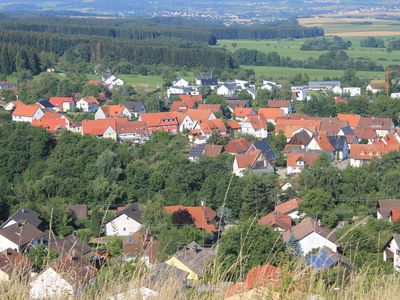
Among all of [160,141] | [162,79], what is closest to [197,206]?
[160,141]

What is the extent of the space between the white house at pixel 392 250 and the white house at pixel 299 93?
13.0m

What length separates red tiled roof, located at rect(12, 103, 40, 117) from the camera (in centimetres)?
1579

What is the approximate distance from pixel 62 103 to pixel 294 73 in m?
9.55

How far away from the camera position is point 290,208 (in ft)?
28.5

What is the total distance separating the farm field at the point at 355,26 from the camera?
4319 centimetres

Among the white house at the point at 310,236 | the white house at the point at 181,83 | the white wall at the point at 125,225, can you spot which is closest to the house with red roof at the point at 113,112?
the white house at the point at 181,83

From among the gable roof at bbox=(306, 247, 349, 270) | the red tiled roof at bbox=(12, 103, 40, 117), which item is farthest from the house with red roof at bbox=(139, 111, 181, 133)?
the gable roof at bbox=(306, 247, 349, 270)

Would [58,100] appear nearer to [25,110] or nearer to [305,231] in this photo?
[25,110]

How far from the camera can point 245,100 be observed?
1842 cm

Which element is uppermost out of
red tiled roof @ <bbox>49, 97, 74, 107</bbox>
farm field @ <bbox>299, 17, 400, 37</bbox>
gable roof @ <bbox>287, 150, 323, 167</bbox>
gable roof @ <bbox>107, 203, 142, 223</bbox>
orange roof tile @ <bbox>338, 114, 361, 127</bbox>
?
gable roof @ <bbox>107, 203, 142, 223</bbox>

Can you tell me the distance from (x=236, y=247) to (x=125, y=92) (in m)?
14.6

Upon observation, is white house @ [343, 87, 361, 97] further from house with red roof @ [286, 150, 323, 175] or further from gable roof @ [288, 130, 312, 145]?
house with red roof @ [286, 150, 323, 175]

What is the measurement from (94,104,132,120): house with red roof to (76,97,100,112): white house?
3.83 ft

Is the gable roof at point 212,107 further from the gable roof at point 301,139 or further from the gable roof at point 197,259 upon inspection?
the gable roof at point 197,259
